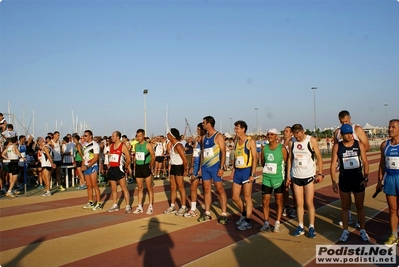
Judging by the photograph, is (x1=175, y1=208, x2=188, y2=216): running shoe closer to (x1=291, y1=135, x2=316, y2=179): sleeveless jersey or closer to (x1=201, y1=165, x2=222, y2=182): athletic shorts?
(x1=201, y1=165, x2=222, y2=182): athletic shorts

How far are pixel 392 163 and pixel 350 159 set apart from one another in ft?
2.28

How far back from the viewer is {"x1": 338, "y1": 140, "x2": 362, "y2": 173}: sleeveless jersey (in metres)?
7.08

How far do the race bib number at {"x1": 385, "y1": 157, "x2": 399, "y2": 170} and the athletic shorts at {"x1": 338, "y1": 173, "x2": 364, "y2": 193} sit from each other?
51 centimetres

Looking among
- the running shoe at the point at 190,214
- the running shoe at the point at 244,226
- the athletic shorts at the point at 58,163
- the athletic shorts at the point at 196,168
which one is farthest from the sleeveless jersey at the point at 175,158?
the athletic shorts at the point at 58,163

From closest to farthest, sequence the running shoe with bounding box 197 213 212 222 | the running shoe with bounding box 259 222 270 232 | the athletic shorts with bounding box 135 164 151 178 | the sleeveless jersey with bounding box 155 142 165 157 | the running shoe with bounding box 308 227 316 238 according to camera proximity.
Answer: the running shoe with bounding box 308 227 316 238, the running shoe with bounding box 259 222 270 232, the running shoe with bounding box 197 213 212 222, the athletic shorts with bounding box 135 164 151 178, the sleeveless jersey with bounding box 155 142 165 157

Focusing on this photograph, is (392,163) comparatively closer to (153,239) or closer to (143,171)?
(153,239)

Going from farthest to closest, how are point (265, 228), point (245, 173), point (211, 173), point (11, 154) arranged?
1. point (11, 154)
2. point (211, 173)
3. point (245, 173)
4. point (265, 228)

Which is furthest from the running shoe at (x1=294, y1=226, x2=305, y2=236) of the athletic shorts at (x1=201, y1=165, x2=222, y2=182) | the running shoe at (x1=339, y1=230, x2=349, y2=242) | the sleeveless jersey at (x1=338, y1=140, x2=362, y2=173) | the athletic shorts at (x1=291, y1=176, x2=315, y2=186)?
the athletic shorts at (x1=201, y1=165, x2=222, y2=182)

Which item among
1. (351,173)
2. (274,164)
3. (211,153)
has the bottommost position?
(351,173)

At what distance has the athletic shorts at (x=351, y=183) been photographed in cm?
704

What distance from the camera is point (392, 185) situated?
673 cm

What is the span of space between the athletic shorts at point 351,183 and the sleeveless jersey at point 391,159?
489mm

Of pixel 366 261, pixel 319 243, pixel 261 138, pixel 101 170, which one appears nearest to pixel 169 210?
pixel 319 243

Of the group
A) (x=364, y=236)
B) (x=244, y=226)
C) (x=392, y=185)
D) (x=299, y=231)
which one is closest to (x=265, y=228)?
(x=244, y=226)
